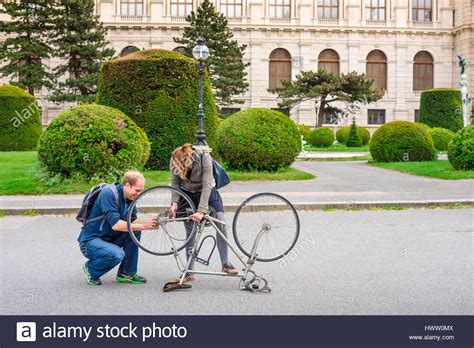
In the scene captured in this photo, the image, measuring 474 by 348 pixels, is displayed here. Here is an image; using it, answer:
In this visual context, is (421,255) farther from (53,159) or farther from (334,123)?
(334,123)

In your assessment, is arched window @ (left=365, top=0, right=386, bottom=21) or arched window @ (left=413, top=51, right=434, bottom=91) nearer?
arched window @ (left=365, top=0, right=386, bottom=21)

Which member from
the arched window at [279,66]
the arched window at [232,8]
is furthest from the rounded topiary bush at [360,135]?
the arched window at [232,8]

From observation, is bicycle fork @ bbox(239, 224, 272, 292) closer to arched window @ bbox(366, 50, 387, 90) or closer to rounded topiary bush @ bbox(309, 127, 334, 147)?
rounded topiary bush @ bbox(309, 127, 334, 147)

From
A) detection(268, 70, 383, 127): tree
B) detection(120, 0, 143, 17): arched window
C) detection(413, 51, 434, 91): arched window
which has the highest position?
detection(120, 0, 143, 17): arched window

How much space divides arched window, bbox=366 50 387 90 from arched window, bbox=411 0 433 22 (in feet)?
17.1

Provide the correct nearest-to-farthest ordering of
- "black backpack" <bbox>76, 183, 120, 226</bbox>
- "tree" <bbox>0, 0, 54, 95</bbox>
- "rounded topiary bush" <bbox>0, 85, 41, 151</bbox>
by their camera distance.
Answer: "black backpack" <bbox>76, 183, 120, 226</bbox>
"rounded topiary bush" <bbox>0, 85, 41, 151</bbox>
"tree" <bbox>0, 0, 54, 95</bbox>

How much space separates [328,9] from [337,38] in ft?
11.0

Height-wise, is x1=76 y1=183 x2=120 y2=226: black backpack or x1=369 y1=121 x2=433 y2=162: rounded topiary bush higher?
x1=369 y1=121 x2=433 y2=162: rounded topiary bush

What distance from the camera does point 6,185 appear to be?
623 inches

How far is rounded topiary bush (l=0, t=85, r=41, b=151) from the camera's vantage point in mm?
27172

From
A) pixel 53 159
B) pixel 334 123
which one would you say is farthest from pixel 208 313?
pixel 334 123

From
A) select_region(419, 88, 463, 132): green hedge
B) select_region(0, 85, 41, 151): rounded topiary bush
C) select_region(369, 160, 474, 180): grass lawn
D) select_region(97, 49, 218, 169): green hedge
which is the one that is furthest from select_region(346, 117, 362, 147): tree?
select_region(97, 49, 218, 169): green hedge

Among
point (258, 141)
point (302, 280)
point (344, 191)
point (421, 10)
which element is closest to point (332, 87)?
point (421, 10)

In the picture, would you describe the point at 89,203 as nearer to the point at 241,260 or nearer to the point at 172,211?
the point at 172,211
